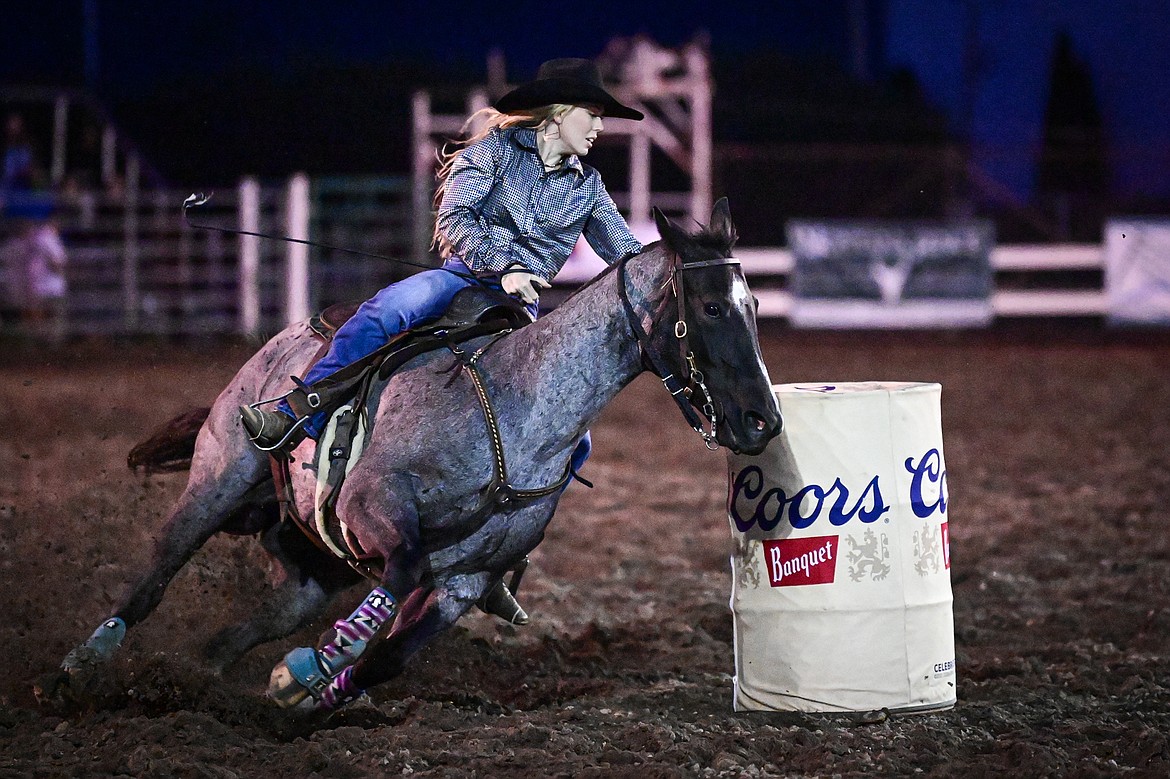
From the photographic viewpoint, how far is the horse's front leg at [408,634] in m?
3.47

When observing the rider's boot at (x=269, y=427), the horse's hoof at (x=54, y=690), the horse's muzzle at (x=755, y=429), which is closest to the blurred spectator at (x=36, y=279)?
the horse's hoof at (x=54, y=690)

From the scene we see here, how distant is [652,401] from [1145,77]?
40.1 feet

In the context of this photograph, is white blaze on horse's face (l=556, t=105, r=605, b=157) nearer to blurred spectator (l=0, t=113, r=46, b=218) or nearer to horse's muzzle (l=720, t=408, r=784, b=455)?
horse's muzzle (l=720, t=408, r=784, b=455)

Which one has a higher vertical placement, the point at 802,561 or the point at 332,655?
the point at 802,561

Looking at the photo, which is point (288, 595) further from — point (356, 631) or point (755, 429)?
point (755, 429)

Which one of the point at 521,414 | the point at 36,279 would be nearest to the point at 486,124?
the point at 521,414

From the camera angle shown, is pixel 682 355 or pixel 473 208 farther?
pixel 473 208

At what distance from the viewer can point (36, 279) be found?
16.1 meters

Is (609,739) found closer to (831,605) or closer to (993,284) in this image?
(831,605)

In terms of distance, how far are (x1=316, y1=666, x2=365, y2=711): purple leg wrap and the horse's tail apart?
131 cm

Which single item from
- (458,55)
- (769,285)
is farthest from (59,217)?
(458,55)

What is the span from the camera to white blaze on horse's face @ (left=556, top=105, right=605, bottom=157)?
3854 millimetres

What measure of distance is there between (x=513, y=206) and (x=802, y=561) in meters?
1.22

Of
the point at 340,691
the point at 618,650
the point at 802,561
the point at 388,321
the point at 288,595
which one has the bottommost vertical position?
the point at 618,650
